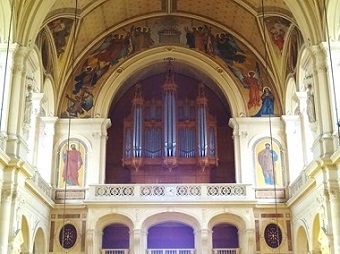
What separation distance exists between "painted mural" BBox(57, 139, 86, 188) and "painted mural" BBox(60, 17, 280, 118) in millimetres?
1444

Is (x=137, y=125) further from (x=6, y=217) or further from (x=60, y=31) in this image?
(x=6, y=217)

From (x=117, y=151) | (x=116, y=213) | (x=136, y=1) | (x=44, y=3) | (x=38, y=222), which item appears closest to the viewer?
(x=44, y=3)

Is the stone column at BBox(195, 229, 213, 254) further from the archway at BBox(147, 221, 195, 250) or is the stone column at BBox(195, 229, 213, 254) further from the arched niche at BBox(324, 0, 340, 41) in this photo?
the arched niche at BBox(324, 0, 340, 41)

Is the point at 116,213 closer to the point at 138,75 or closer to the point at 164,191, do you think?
the point at 164,191

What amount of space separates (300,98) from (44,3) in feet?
33.9

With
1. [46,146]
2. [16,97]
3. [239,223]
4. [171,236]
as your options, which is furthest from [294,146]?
[16,97]

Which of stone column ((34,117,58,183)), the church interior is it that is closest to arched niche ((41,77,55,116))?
the church interior

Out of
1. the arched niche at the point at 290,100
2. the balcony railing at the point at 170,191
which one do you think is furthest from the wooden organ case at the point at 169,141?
the arched niche at the point at 290,100

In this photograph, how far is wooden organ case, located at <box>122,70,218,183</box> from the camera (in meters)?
24.8

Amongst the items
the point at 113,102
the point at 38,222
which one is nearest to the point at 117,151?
the point at 113,102

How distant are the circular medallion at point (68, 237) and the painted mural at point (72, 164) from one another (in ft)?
5.94

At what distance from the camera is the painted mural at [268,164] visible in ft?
78.8

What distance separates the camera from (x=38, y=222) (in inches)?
842

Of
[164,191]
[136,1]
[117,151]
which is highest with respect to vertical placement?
[136,1]
